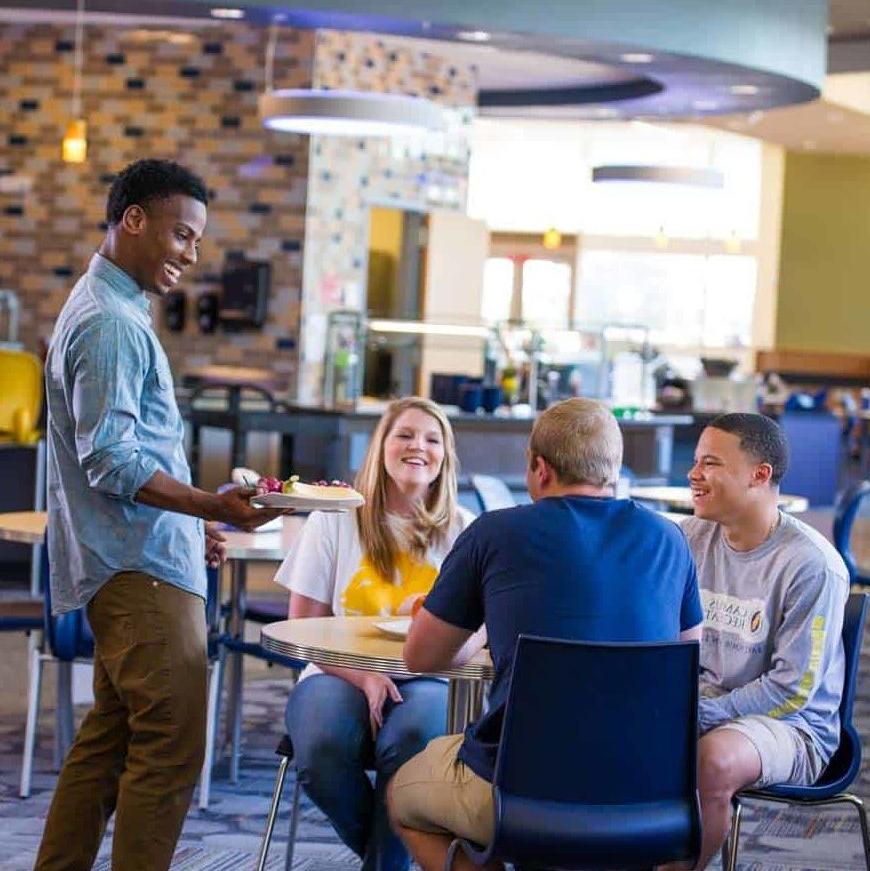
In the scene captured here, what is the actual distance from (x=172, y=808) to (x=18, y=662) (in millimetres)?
3478

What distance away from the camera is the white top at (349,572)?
11.6 feet

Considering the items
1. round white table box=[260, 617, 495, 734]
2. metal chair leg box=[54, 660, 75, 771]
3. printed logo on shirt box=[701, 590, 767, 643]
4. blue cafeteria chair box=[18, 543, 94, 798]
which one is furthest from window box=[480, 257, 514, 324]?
round white table box=[260, 617, 495, 734]

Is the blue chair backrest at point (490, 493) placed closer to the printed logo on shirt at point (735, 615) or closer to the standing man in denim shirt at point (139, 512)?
the printed logo on shirt at point (735, 615)

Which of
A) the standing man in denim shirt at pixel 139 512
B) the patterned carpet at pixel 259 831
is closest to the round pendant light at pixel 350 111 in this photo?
the patterned carpet at pixel 259 831

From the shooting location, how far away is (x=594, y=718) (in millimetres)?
2518

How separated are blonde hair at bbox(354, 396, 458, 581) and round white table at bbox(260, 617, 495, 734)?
247 millimetres

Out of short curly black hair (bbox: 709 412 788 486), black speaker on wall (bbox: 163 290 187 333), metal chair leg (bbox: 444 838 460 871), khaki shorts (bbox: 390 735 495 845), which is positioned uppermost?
black speaker on wall (bbox: 163 290 187 333)

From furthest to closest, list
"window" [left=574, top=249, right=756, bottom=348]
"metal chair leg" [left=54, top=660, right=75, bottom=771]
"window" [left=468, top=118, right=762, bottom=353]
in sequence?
"window" [left=574, top=249, right=756, bottom=348] → "window" [left=468, top=118, right=762, bottom=353] → "metal chair leg" [left=54, top=660, right=75, bottom=771]

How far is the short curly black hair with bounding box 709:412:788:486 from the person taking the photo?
331 centimetres

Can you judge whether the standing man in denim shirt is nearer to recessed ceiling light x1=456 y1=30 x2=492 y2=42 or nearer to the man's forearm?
the man's forearm

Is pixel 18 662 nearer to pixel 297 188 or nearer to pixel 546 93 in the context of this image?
pixel 297 188

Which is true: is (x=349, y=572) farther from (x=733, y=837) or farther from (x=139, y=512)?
(x=733, y=837)

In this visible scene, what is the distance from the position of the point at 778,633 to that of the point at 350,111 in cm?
604

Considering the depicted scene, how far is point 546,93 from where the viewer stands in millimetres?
13430
